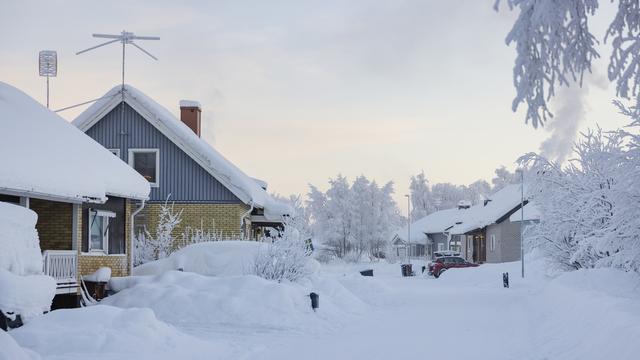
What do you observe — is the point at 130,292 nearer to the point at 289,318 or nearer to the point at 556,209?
the point at 289,318

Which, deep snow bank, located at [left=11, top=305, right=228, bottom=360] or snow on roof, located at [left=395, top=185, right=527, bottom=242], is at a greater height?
snow on roof, located at [left=395, top=185, right=527, bottom=242]

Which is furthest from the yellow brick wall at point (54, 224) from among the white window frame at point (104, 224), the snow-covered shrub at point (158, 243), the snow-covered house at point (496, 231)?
the snow-covered house at point (496, 231)

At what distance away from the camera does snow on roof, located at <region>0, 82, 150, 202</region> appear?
56.0 ft

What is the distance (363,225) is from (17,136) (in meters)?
72.1

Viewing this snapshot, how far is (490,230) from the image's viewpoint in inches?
2591

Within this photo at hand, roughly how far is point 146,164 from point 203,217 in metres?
3.18

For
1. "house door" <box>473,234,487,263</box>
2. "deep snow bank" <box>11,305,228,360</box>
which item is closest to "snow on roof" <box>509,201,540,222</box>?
"house door" <box>473,234,487,263</box>

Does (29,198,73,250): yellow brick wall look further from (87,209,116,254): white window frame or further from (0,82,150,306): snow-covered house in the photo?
(87,209,116,254): white window frame

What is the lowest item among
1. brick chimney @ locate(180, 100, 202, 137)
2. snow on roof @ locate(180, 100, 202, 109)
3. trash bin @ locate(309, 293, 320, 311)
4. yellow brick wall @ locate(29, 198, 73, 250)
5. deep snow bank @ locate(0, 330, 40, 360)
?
trash bin @ locate(309, 293, 320, 311)

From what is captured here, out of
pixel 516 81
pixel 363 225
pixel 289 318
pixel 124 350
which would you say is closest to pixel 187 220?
pixel 289 318

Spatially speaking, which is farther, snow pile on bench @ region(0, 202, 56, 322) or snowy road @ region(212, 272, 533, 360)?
snowy road @ region(212, 272, 533, 360)

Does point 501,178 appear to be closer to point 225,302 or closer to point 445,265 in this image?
point 445,265

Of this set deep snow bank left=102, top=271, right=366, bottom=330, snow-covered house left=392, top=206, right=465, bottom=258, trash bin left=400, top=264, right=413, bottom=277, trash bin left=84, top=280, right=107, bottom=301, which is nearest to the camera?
deep snow bank left=102, top=271, right=366, bottom=330

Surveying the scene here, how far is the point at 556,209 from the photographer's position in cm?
2897
